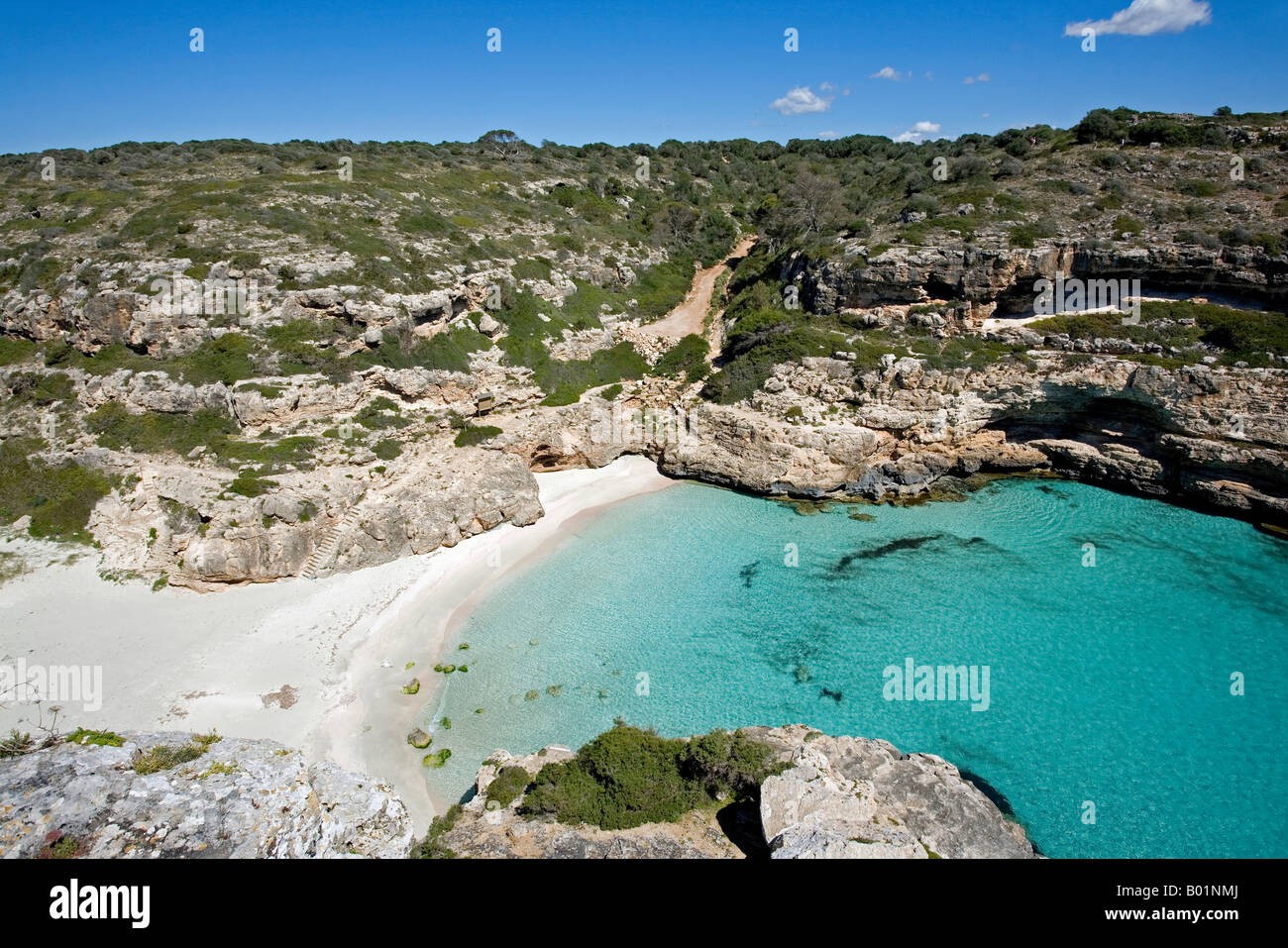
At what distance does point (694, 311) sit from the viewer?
4659 cm

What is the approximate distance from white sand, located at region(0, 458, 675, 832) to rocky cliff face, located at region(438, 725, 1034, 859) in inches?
173

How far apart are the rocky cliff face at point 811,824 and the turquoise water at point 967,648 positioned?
3161 mm

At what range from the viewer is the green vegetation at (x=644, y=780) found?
472 inches

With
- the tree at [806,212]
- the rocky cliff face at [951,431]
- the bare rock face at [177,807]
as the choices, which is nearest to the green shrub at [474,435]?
the rocky cliff face at [951,431]

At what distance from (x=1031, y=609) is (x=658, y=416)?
1928cm

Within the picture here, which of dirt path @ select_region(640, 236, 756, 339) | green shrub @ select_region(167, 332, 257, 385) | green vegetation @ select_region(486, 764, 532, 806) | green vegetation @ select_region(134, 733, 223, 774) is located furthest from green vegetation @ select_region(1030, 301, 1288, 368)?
green shrub @ select_region(167, 332, 257, 385)

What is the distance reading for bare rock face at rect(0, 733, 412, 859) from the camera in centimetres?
681

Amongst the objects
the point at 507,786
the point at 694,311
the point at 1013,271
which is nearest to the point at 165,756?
the point at 507,786

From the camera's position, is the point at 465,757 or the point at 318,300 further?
the point at 318,300

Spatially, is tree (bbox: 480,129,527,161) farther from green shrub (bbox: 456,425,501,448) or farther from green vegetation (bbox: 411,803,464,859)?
green vegetation (bbox: 411,803,464,859)

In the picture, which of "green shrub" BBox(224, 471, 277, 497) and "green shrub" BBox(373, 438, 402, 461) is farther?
Result: "green shrub" BBox(373, 438, 402, 461)
